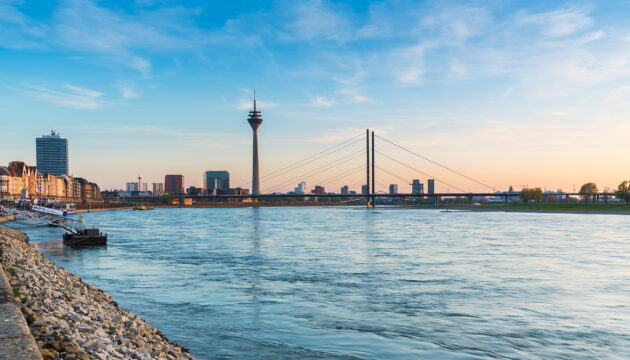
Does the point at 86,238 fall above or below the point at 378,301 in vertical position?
above

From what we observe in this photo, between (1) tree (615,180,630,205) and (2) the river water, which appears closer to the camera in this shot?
(2) the river water

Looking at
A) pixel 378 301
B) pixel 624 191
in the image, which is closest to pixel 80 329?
pixel 378 301

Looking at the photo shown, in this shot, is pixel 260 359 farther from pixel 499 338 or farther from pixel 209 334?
pixel 499 338

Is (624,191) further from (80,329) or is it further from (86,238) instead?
(80,329)

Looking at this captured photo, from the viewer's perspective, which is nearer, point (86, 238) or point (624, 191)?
point (86, 238)

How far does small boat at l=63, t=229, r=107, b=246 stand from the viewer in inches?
1647

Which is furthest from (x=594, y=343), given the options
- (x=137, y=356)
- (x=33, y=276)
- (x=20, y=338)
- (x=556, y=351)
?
(x=33, y=276)

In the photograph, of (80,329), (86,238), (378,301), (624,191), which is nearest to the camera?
(80,329)

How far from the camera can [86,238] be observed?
4181 centimetres

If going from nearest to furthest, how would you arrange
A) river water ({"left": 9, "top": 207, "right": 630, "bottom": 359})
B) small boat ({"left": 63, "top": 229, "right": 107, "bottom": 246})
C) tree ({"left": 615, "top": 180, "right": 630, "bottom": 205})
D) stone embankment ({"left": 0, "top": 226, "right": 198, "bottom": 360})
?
stone embankment ({"left": 0, "top": 226, "right": 198, "bottom": 360}) < river water ({"left": 9, "top": 207, "right": 630, "bottom": 359}) < small boat ({"left": 63, "top": 229, "right": 107, "bottom": 246}) < tree ({"left": 615, "top": 180, "right": 630, "bottom": 205})

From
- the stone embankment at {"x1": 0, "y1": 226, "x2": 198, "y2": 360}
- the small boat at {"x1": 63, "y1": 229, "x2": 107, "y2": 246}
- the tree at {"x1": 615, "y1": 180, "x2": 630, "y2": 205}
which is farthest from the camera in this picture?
the tree at {"x1": 615, "y1": 180, "x2": 630, "y2": 205}

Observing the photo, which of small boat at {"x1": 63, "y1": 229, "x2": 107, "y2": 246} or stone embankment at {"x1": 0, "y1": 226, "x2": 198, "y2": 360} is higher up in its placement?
stone embankment at {"x1": 0, "y1": 226, "x2": 198, "y2": 360}

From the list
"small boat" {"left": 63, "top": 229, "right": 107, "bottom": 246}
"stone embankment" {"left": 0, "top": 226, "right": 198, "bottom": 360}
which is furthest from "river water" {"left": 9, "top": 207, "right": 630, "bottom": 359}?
"small boat" {"left": 63, "top": 229, "right": 107, "bottom": 246}

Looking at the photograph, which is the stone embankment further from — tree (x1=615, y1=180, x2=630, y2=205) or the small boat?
tree (x1=615, y1=180, x2=630, y2=205)
